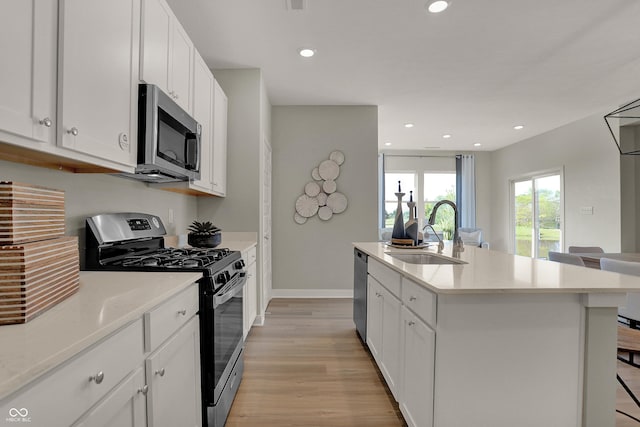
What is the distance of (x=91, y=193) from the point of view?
5.50ft

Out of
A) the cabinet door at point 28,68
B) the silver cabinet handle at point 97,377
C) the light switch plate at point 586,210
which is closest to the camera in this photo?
the silver cabinet handle at point 97,377

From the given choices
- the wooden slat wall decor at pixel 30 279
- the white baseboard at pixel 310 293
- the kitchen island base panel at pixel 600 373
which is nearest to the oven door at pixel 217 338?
the wooden slat wall decor at pixel 30 279

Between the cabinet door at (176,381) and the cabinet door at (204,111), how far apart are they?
138 cm

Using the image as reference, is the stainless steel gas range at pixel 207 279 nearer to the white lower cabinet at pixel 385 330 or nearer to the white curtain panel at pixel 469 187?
the white lower cabinet at pixel 385 330

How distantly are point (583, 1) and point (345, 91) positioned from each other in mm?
2316

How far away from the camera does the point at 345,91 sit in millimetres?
3996

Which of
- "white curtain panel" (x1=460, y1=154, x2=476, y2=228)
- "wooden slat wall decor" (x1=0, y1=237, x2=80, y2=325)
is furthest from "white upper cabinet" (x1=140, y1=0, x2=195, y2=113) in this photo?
"white curtain panel" (x1=460, y1=154, x2=476, y2=228)

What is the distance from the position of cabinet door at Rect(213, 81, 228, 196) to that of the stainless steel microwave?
24.2 inches

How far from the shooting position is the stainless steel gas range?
152 cm

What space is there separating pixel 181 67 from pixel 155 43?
0.36 m

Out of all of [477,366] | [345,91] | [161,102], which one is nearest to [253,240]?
[161,102]

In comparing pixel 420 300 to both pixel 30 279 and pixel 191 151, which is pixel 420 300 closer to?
pixel 30 279

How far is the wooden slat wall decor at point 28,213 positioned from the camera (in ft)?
2.70

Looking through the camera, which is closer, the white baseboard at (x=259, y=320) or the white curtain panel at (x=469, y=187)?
the white baseboard at (x=259, y=320)
